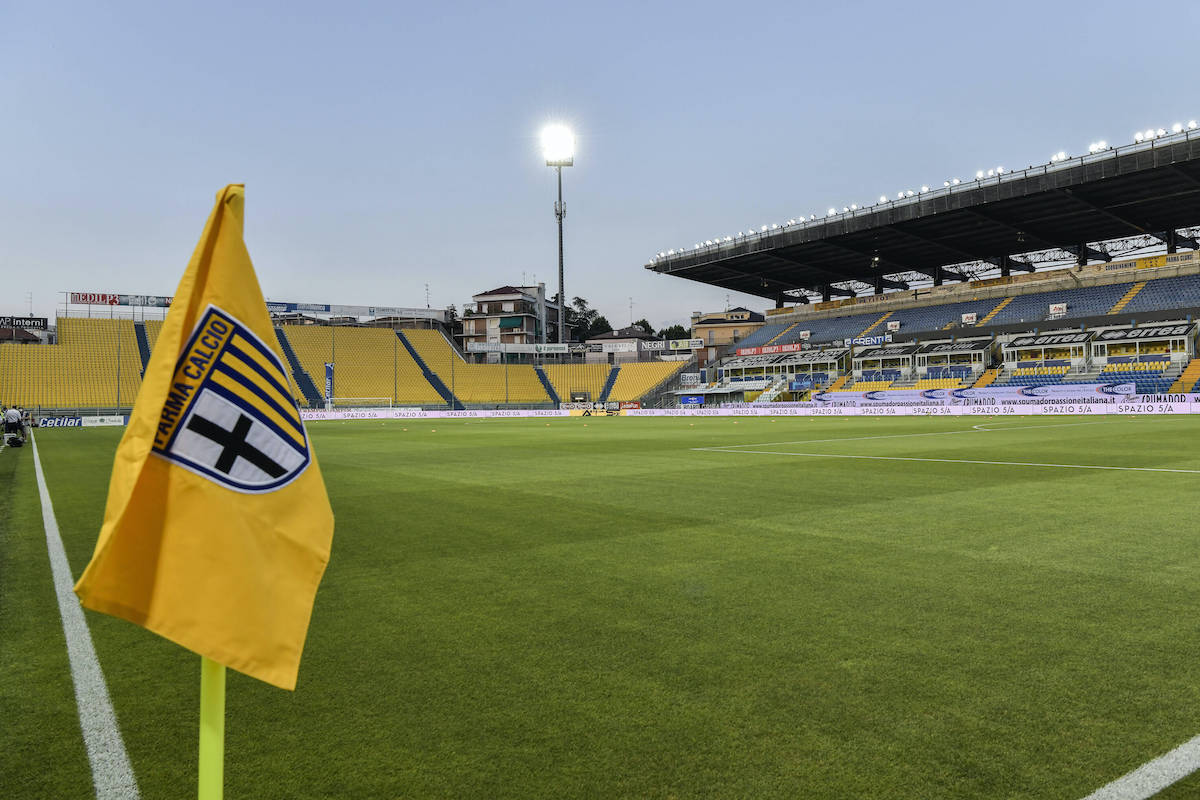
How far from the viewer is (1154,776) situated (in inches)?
90.2

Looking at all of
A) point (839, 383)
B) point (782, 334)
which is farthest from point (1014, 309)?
point (782, 334)

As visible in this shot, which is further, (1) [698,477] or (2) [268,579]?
(1) [698,477]

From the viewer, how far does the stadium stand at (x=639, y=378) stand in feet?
224

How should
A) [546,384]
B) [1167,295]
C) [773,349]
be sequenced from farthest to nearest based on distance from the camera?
[546,384]
[773,349]
[1167,295]

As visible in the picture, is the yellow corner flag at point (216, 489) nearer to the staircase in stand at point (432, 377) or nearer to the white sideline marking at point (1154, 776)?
the white sideline marking at point (1154, 776)

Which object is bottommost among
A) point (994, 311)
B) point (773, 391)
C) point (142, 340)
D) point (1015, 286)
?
point (773, 391)

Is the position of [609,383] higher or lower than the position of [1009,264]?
lower

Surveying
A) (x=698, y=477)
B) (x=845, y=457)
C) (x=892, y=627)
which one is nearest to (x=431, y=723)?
(x=892, y=627)

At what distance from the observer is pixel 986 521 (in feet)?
22.6

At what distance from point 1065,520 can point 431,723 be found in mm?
6358

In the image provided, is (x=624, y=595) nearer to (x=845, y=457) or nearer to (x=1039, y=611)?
(x=1039, y=611)

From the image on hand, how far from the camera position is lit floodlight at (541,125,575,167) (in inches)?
2660

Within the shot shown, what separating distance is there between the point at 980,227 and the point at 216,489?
53329mm

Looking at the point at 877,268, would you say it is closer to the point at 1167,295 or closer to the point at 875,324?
the point at 875,324
